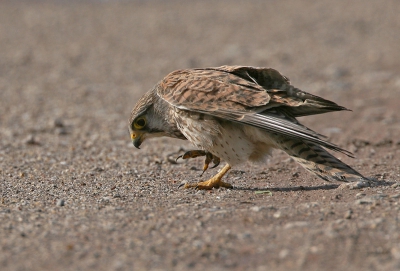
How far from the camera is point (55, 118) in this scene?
34.0 ft

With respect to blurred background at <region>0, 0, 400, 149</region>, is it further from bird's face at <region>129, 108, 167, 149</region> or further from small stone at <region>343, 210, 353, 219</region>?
small stone at <region>343, 210, 353, 219</region>

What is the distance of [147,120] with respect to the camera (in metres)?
6.61

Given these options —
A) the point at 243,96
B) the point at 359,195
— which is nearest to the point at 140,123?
the point at 243,96

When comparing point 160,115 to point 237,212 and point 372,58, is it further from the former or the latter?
point 372,58

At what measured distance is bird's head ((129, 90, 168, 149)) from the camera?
6531 millimetres

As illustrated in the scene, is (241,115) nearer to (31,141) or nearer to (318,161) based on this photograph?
(318,161)

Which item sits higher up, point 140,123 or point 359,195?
point 140,123

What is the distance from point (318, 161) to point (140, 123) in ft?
6.08

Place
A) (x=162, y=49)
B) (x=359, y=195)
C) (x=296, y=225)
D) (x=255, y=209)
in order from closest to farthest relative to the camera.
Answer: (x=296, y=225)
(x=255, y=209)
(x=359, y=195)
(x=162, y=49)

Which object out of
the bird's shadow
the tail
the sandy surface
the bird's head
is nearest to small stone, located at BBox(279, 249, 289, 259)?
the sandy surface

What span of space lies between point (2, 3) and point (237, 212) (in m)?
19.7

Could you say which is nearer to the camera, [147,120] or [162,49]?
[147,120]

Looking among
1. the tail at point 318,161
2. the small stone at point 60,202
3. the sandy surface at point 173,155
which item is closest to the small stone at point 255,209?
the sandy surface at point 173,155

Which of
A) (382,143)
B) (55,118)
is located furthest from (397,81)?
(55,118)
